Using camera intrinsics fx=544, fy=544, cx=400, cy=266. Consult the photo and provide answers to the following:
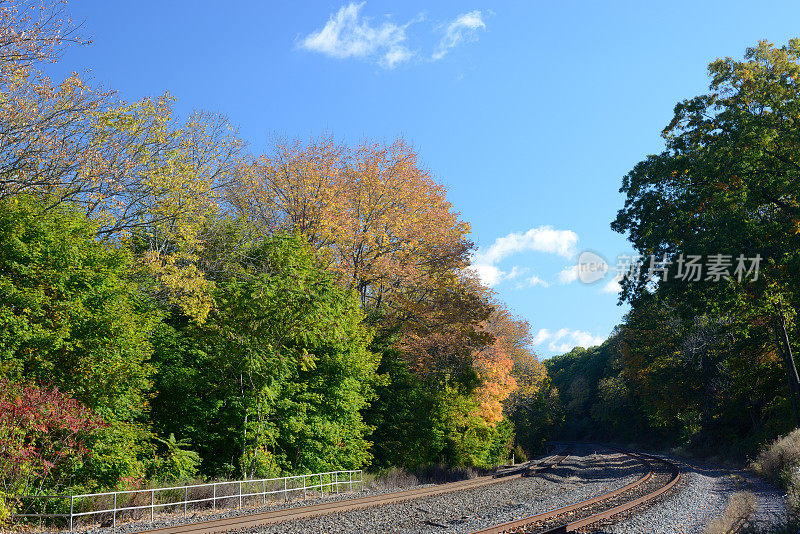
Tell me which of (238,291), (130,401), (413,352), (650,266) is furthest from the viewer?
(413,352)

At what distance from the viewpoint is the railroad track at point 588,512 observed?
11422mm

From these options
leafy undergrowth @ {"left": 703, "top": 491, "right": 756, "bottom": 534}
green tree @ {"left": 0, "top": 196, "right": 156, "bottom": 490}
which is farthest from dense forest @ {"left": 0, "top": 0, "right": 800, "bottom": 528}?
leafy undergrowth @ {"left": 703, "top": 491, "right": 756, "bottom": 534}

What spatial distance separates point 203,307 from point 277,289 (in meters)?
2.54

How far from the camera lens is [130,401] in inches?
656

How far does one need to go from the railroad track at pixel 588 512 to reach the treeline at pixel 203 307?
9.77 meters

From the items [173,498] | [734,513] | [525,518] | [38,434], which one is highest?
[38,434]

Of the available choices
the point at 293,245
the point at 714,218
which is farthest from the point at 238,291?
the point at 714,218

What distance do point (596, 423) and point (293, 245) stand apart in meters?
83.5

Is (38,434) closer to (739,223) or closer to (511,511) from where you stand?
(511,511)

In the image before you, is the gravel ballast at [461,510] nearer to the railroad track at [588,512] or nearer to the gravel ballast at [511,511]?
the gravel ballast at [511,511]

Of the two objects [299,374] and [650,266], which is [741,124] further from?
[299,374]

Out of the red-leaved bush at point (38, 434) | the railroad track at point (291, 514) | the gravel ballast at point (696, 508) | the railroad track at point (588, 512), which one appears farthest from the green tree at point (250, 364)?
the gravel ballast at point (696, 508)

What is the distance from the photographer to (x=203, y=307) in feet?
60.9

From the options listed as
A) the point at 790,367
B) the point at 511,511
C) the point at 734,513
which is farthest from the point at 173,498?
the point at 790,367
